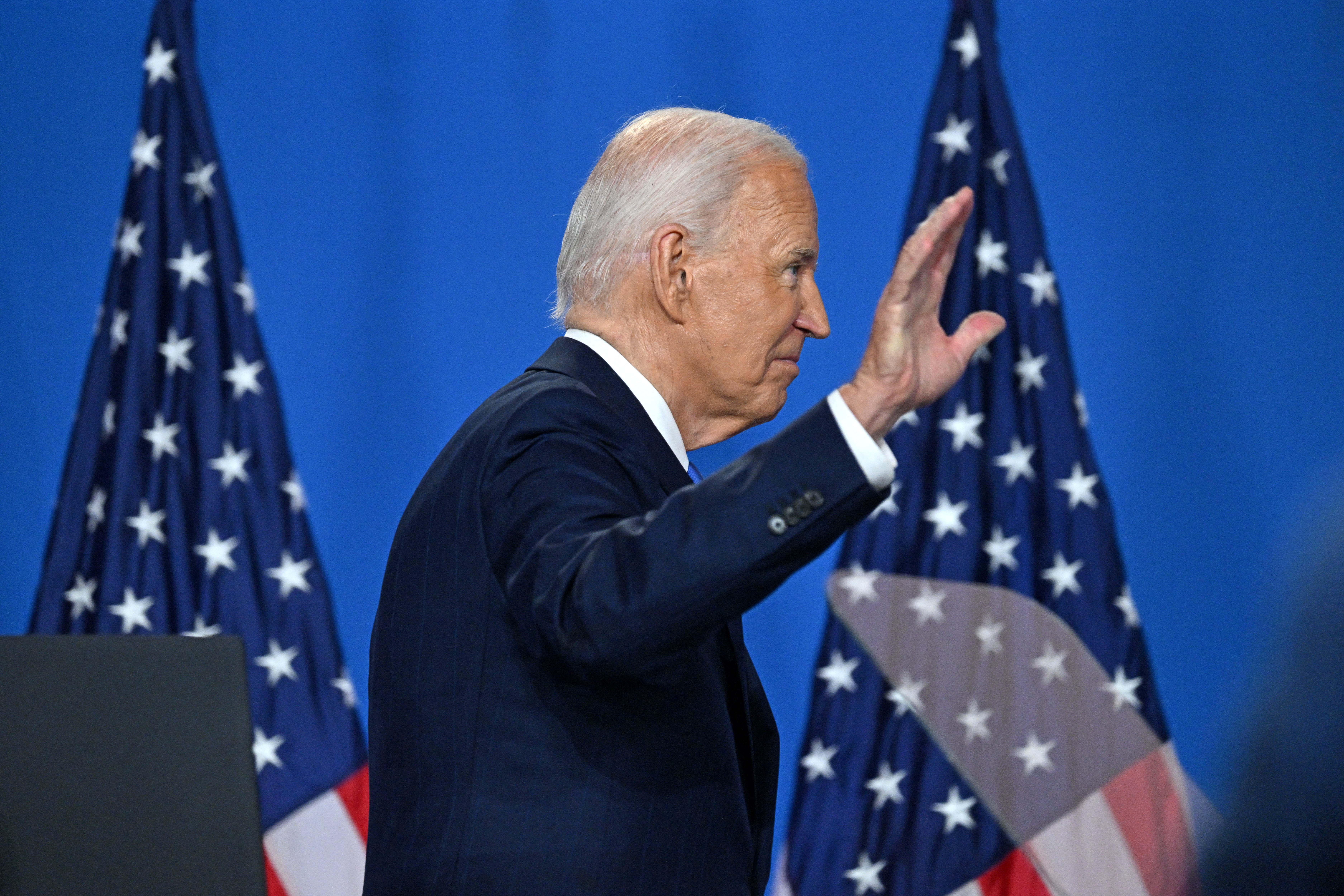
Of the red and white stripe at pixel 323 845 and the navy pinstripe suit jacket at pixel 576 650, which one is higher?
the navy pinstripe suit jacket at pixel 576 650

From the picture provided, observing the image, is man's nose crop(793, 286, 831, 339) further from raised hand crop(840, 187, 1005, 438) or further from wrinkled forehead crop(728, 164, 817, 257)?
raised hand crop(840, 187, 1005, 438)

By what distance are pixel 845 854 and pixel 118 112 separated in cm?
272

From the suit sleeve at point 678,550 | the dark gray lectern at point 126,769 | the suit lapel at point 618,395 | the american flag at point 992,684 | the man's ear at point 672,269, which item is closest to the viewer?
the suit sleeve at point 678,550

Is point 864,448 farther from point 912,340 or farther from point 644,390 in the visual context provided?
point 644,390

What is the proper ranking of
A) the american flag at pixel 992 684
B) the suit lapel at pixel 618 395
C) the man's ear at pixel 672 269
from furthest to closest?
the american flag at pixel 992 684, the man's ear at pixel 672 269, the suit lapel at pixel 618 395

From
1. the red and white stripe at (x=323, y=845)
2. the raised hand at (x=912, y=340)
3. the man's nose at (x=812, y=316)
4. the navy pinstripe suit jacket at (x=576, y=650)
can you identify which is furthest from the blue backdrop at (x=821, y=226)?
the raised hand at (x=912, y=340)

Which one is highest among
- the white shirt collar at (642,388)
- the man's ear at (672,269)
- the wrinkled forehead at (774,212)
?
the wrinkled forehead at (774,212)

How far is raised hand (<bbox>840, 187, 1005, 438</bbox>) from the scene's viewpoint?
90cm

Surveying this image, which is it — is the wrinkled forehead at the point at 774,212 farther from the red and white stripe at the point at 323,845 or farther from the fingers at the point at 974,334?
the red and white stripe at the point at 323,845

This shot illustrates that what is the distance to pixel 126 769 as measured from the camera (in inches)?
37.6

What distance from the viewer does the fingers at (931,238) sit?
0.90 m

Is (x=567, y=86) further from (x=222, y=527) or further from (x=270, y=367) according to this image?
(x=222, y=527)

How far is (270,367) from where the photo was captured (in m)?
3.20

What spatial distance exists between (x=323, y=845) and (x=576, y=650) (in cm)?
251
